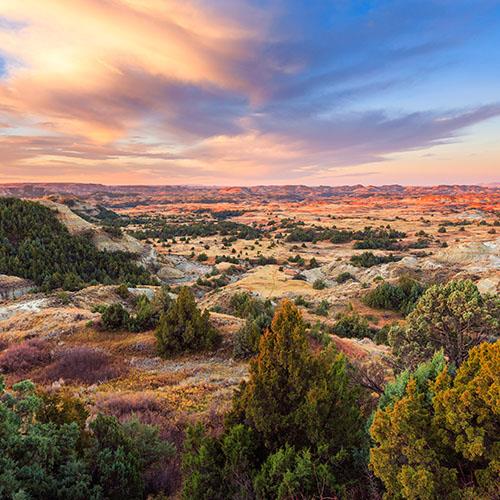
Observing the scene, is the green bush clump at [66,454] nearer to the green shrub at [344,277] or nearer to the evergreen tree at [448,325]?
the evergreen tree at [448,325]

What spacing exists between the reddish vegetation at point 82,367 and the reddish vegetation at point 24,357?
0.64 meters

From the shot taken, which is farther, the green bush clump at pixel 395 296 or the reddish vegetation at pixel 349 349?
the green bush clump at pixel 395 296

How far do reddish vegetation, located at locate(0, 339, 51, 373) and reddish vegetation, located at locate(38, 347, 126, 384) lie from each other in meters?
0.64

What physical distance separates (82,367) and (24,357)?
Answer: 2.77m

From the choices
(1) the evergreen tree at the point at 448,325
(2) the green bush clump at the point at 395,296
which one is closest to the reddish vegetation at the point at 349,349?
(1) the evergreen tree at the point at 448,325

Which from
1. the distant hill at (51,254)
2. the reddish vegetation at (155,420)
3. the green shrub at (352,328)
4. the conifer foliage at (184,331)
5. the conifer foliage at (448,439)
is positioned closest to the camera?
the conifer foliage at (448,439)

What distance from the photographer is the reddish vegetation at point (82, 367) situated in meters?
12.3

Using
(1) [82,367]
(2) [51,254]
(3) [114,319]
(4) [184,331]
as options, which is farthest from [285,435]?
(2) [51,254]

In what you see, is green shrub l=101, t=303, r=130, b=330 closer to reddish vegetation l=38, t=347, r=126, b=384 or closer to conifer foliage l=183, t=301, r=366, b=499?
reddish vegetation l=38, t=347, r=126, b=384

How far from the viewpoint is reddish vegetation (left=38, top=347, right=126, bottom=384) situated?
12304mm

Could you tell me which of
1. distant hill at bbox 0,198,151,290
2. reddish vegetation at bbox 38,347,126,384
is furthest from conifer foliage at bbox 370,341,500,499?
distant hill at bbox 0,198,151,290

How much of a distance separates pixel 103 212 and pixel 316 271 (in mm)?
91684

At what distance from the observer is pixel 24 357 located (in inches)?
543

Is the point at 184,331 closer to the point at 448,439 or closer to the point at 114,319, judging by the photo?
the point at 114,319
